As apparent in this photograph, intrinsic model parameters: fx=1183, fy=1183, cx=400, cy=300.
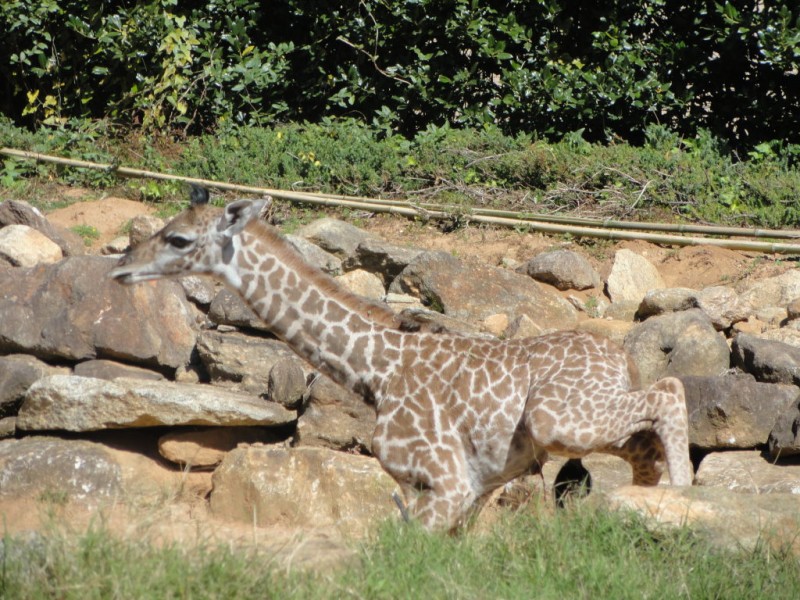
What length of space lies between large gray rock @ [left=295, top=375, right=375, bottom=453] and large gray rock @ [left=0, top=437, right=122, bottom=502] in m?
1.52

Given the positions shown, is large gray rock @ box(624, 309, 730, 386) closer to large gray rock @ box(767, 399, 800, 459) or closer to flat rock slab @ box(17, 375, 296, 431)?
large gray rock @ box(767, 399, 800, 459)

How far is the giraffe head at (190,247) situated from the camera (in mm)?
7473

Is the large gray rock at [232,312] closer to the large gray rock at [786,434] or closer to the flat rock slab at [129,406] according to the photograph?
the flat rock slab at [129,406]

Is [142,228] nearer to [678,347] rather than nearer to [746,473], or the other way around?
[678,347]

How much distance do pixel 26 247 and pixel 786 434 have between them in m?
7.35

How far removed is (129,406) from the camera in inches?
360

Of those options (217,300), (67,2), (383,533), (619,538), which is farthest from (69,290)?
(67,2)

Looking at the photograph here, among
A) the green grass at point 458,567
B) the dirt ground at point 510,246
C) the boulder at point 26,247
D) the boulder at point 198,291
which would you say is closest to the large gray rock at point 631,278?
the dirt ground at point 510,246

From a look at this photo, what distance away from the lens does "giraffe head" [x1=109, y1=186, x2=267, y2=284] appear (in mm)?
7473

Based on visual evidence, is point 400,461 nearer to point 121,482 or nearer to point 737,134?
point 121,482

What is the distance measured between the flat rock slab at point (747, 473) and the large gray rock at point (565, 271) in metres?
3.20

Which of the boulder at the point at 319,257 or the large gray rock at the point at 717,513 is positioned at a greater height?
the large gray rock at the point at 717,513

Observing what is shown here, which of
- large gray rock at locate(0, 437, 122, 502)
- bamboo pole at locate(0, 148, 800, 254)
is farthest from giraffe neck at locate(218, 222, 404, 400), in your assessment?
bamboo pole at locate(0, 148, 800, 254)

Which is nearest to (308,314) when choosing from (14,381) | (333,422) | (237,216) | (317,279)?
(317,279)
